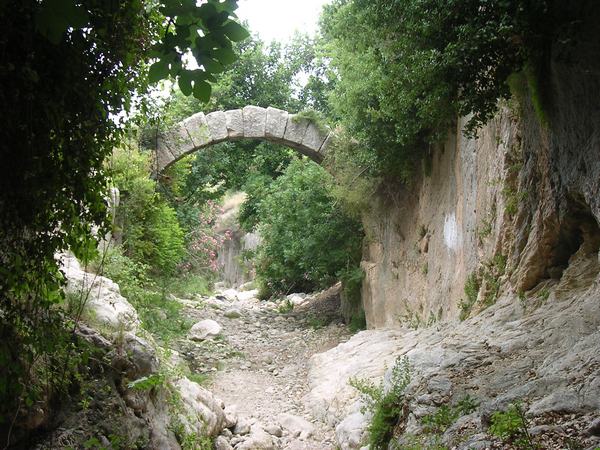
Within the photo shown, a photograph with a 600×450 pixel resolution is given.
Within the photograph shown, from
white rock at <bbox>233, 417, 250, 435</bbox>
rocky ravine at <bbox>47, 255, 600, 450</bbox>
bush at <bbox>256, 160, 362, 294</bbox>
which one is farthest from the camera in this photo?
bush at <bbox>256, 160, 362, 294</bbox>

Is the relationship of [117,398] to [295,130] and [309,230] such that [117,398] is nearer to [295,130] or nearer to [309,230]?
[309,230]

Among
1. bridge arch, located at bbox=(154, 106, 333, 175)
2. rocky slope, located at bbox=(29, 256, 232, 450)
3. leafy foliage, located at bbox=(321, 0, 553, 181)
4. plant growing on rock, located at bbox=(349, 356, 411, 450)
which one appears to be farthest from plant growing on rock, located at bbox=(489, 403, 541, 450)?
bridge arch, located at bbox=(154, 106, 333, 175)

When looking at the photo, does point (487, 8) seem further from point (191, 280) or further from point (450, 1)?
point (191, 280)

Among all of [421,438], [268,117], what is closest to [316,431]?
[421,438]

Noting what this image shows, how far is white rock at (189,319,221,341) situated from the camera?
912 cm

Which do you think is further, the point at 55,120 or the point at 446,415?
the point at 446,415

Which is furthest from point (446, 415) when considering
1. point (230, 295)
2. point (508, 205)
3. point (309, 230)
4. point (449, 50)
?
point (230, 295)

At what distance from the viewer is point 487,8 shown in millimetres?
3521

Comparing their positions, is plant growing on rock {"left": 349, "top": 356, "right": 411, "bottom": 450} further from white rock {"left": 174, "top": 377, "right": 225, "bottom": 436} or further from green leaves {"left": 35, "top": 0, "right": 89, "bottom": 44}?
green leaves {"left": 35, "top": 0, "right": 89, "bottom": 44}

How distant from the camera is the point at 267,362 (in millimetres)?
8586

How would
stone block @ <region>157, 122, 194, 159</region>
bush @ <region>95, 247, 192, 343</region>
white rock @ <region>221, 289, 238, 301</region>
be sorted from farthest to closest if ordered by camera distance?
white rock @ <region>221, 289, 238, 301</region> < stone block @ <region>157, 122, 194, 159</region> < bush @ <region>95, 247, 192, 343</region>

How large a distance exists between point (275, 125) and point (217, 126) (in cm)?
114

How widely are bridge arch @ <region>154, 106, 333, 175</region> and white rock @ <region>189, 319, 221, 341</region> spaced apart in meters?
3.33

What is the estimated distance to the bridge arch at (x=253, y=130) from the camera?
36.9 feet
